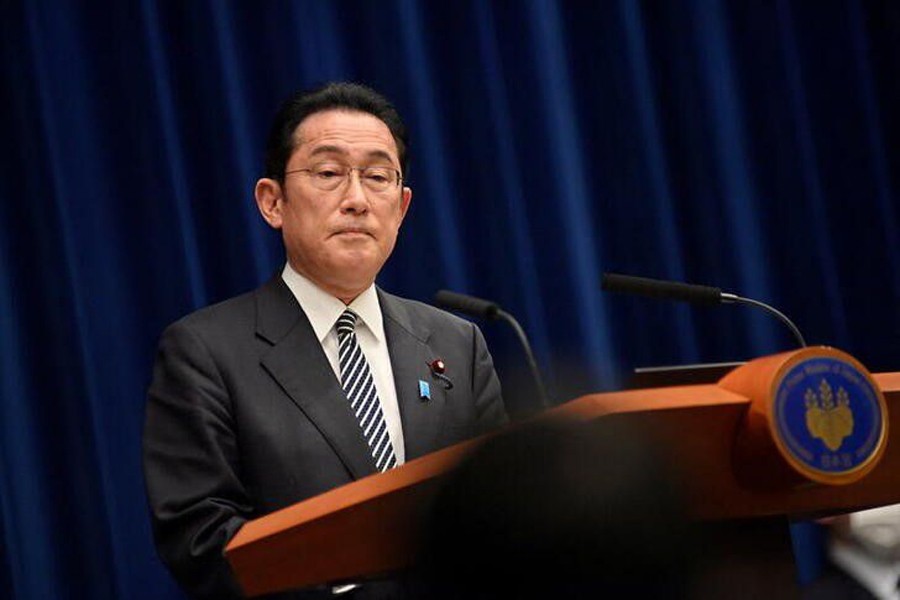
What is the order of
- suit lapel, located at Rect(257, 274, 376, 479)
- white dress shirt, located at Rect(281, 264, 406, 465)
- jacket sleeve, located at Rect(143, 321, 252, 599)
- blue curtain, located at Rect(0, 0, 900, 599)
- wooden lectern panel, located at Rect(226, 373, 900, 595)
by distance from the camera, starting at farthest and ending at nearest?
blue curtain, located at Rect(0, 0, 900, 599), white dress shirt, located at Rect(281, 264, 406, 465), suit lapel, located at Rect(257, 274, 376, 479), jacket sleeve, located at Rect(143, 321, 252, 599), wooden lectern panel, located at Rect(226, 373, 900, 595)

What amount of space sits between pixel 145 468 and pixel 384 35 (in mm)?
1510

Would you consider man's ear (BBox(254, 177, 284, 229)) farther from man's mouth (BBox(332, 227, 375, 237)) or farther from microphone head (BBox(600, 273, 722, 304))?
microphone head (BBox(600, 273, 722, 304))

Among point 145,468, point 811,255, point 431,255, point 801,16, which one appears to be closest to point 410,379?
point 145,468

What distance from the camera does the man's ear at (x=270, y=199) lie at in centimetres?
204

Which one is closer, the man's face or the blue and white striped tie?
the blue and white striped tie

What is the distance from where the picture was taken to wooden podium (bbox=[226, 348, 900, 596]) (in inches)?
32.9

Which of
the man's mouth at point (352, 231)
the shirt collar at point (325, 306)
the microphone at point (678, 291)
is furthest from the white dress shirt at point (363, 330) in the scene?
the microphone at point (678, 291)

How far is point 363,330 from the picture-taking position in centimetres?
192

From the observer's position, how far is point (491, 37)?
9.48 ft

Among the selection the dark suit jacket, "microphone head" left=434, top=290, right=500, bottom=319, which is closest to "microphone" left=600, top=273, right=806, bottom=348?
"microphone head" left=434, top=290, right=500, bottom=319

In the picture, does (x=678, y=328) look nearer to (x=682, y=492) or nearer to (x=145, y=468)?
(x=145, y=468)

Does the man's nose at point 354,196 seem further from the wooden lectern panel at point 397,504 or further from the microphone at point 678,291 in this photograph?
the wooden lectern panel at point 397,504

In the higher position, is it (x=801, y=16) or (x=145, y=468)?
(x=801, y=16)

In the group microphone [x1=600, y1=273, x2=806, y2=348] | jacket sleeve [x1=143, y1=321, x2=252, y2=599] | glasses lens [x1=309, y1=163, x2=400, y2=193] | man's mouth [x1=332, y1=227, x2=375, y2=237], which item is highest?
glasses lens [x1=309, y1=163, x2=400, y2=193]
